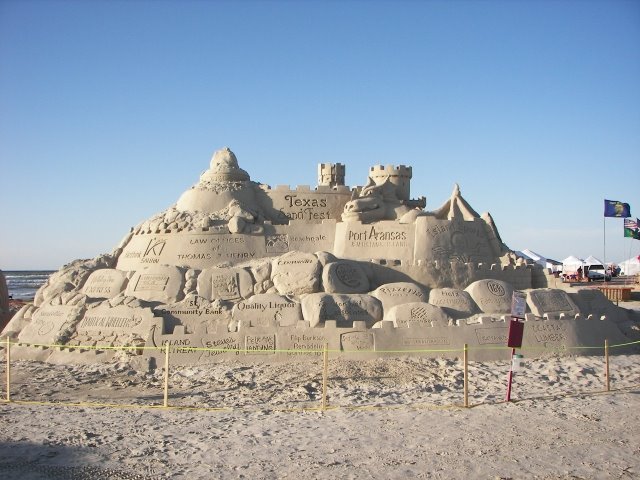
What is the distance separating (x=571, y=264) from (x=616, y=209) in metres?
14.8

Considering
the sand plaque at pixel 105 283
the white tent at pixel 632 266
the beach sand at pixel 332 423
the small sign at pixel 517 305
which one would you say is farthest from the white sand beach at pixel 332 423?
the white tent at pixel 632 266

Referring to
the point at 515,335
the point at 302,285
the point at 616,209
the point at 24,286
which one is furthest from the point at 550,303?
the point at 24,286

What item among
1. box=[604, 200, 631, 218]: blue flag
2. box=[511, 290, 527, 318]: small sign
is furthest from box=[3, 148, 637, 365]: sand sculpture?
box=[604, 200, 631, 218]: blue flag

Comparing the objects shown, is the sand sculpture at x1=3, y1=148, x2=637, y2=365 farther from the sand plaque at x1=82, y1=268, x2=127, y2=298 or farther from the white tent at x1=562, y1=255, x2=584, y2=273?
the white tent at x1=562, y1=255, x2=584, y2=273

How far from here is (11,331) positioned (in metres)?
14.4

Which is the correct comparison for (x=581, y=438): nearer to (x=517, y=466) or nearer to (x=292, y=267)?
(x=517, y=466)

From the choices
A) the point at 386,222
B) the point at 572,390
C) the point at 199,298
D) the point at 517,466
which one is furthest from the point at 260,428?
the point at 386,222

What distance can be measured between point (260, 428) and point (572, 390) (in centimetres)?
498

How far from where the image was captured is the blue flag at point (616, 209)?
25.2m

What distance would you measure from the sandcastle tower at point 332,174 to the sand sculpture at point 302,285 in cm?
4

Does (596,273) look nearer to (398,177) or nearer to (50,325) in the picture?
(398,177)

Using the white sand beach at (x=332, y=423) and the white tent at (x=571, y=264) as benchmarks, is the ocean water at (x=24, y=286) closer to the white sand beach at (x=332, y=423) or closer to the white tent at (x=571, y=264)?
the white sand beach at (x=332, y=423)

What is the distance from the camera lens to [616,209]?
25.4 meters

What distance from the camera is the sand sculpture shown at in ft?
38.5
